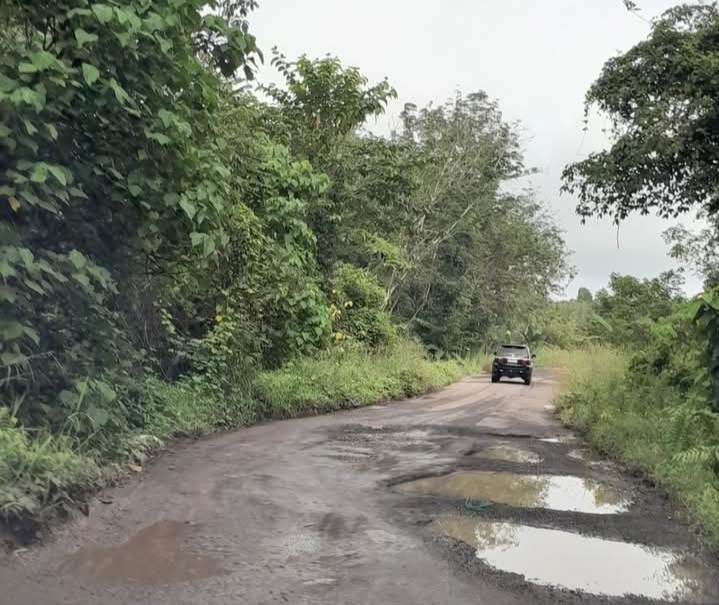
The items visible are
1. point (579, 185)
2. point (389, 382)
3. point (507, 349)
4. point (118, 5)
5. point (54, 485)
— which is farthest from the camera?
point (507, 349)

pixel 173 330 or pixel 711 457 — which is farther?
pixel 173 330

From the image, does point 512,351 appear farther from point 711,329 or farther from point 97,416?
point 97,416

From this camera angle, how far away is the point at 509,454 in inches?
433

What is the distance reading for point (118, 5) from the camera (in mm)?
6676

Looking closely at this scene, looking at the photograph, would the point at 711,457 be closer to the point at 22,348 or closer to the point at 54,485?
the point at 54,485

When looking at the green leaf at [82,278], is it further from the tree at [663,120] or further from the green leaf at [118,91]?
the tree at [663,120]

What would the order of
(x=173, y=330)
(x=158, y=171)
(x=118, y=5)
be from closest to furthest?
(x=118, y=5)
(x=158, y=171)
(x=173, y=330)

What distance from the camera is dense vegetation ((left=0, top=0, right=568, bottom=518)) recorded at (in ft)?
21.0

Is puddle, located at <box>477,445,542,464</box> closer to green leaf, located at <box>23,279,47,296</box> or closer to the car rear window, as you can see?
green leaf, located at <box>23,279,47,296</box>

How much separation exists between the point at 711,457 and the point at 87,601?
6.70m

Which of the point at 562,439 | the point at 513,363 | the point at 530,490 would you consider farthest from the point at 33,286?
the point at 513,363

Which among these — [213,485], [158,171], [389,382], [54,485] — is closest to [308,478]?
[213,485]

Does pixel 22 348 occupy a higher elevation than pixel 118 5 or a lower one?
lower

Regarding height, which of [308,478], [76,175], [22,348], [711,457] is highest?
[76,175]
